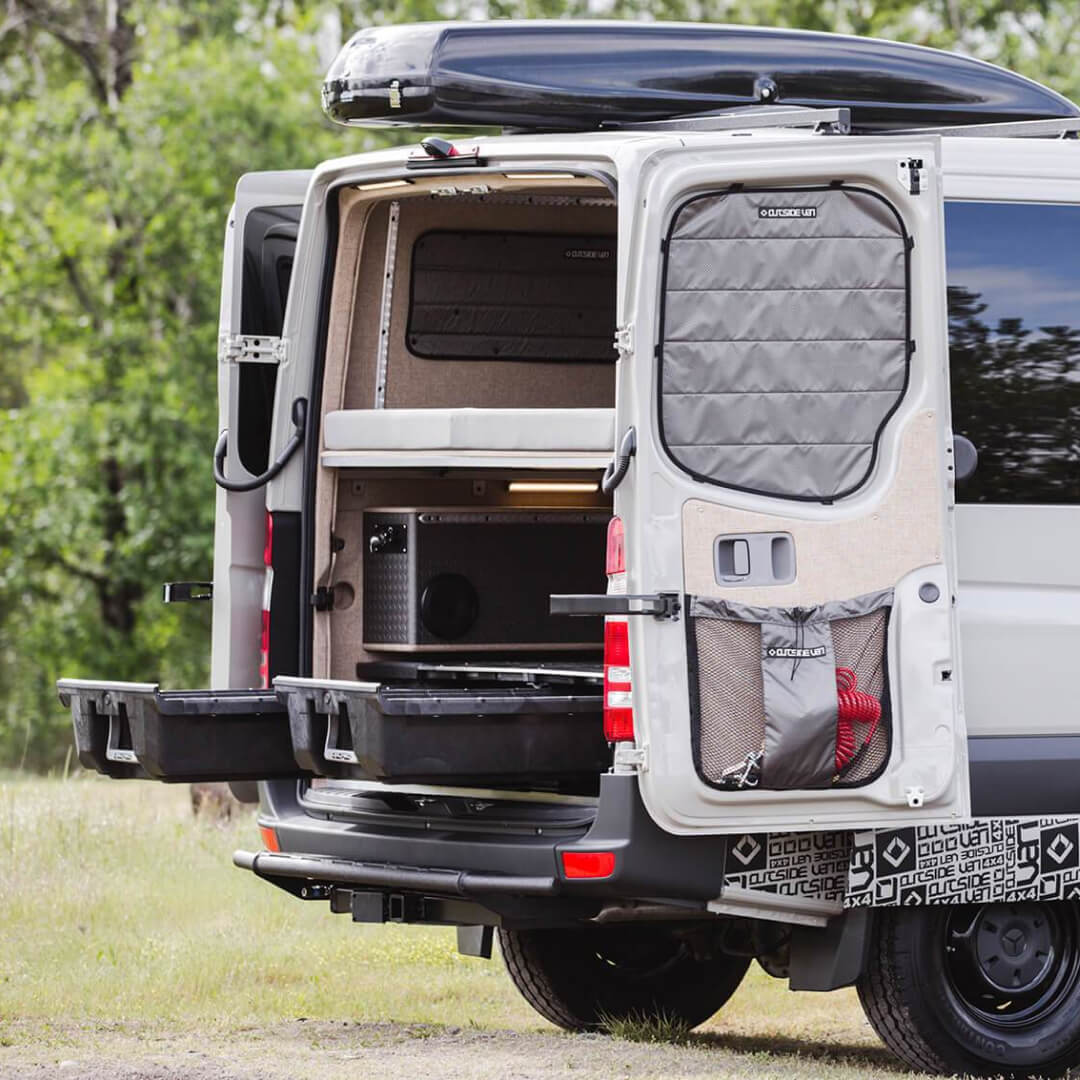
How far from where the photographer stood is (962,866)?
580cm

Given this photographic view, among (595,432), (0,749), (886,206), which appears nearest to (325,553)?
(595,432)

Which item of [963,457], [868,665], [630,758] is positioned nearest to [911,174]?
[963,457]

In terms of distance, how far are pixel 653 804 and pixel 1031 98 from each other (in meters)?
2.97

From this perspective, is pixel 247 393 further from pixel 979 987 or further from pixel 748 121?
pixel 979 987

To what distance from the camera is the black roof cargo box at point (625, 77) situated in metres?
6.48

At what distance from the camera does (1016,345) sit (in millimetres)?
6043

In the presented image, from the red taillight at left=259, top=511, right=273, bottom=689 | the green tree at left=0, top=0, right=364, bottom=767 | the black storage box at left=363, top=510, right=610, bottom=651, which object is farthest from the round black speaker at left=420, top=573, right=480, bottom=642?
the green tree at left=0, top=0, right=364, bottom=767

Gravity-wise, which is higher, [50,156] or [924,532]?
[50,156]

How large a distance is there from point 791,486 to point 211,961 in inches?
133

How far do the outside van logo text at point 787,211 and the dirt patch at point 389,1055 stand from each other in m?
2.26

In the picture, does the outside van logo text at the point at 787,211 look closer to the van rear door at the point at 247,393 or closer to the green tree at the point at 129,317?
the van rear door at the point at 247,393

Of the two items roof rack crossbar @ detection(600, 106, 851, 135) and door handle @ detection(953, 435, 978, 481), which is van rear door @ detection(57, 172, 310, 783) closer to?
roof rack crossbar @ detection(600, 106, 851, 135)

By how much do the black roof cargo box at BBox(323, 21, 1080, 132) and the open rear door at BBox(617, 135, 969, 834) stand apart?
1188 mm

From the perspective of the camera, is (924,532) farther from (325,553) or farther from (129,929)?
(129,929)
